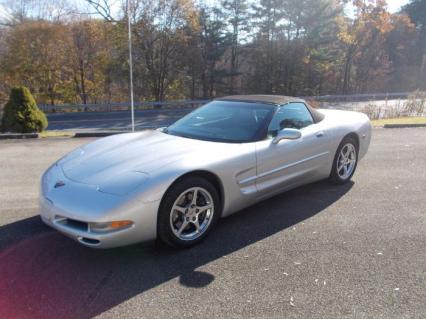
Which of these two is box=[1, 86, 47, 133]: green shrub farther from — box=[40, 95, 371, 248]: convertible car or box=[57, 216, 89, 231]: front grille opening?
box=[57, 216, 89, 231]: front grille opening

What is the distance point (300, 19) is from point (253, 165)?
3181 cm

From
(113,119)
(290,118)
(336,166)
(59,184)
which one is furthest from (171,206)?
(113,119)

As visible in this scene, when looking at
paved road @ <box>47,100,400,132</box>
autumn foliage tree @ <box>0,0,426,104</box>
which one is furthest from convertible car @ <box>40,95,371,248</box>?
autumn foliage tree @ <box>0,0,426,104</box>

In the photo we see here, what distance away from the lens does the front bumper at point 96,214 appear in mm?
2783

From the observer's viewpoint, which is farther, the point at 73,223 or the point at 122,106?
the point at 122,106

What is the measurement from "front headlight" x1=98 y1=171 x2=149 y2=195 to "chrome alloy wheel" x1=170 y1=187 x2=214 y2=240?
1.23 feet

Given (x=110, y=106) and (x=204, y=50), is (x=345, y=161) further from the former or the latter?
(x=204, y=50)

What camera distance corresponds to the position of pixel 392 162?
21.2 feet

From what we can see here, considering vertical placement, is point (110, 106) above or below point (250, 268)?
above

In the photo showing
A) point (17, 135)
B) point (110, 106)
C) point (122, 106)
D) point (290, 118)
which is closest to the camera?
point (290, 118)

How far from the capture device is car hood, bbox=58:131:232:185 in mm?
3150

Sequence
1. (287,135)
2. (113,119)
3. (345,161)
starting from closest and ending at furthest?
(287,135) < (345,161) < (113,119)

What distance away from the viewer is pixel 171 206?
3.08m

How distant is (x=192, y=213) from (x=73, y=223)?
101cm
